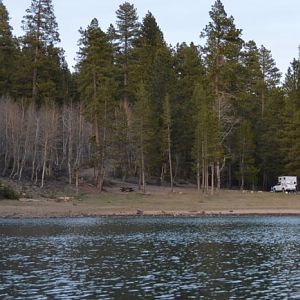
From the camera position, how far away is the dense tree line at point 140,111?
7681cm

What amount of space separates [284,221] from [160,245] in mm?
22083

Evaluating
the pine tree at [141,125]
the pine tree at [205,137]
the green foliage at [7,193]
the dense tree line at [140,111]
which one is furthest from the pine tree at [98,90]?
the green foliage at [7,193]

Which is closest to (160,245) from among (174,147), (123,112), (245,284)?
(245,284)

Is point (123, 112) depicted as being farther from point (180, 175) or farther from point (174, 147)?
point (180, 175)

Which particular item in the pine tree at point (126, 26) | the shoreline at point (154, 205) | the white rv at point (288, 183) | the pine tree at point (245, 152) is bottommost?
the shoreline at point (154, 205)

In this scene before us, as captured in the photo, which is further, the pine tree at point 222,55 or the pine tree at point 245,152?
the pine tree at point 245,152

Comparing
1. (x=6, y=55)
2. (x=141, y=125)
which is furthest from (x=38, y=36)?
(x=141, y=125)

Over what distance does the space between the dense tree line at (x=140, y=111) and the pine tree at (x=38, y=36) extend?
152 mm

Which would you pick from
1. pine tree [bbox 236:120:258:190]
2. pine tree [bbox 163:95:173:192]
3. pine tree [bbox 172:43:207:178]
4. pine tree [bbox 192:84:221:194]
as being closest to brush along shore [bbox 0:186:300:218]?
pine tree [bbox 192:84:221:194]

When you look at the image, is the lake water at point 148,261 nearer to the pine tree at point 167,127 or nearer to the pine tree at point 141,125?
the pine tree at point 141,125

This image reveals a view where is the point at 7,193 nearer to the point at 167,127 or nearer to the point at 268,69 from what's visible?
the point at 167,127

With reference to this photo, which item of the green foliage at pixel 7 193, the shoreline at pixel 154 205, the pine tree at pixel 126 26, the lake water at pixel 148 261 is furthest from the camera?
the pine tree at pixel 126 26

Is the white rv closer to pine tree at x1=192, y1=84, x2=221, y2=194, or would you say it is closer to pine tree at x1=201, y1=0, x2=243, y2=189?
pine tree at x1=201, y1=0, x2=243, y2=189

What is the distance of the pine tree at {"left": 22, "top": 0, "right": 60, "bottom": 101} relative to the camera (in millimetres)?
88188
